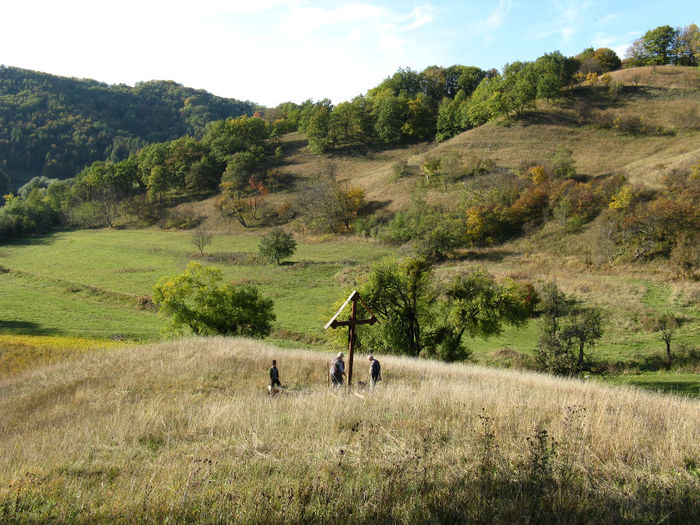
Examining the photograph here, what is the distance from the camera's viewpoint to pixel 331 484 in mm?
5008

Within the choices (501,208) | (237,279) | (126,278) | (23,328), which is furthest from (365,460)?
(501,208)

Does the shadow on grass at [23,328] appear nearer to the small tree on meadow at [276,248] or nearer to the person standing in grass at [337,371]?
the small tree on meadow at [276,248]

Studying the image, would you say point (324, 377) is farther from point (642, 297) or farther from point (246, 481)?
point (642, 297)

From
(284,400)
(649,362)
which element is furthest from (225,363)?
(649,362)

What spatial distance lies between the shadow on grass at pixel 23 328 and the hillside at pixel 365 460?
91.0 feet

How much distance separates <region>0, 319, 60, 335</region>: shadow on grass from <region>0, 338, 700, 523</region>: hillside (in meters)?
27.7

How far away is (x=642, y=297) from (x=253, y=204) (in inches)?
2818

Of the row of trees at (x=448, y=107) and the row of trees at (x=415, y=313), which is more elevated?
the row of trees at (x=448, y=107)

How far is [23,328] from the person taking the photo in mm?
34656

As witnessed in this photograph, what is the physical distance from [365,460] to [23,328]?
39.9 m

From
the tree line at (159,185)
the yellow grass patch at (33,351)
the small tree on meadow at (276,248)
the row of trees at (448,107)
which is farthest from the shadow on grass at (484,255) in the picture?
the row of trees at (448,107)

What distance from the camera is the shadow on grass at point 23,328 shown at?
33562 millimetres

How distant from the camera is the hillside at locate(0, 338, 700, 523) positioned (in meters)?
4.59

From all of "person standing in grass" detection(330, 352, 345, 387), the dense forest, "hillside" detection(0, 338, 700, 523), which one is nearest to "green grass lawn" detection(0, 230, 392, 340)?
the dense forest
